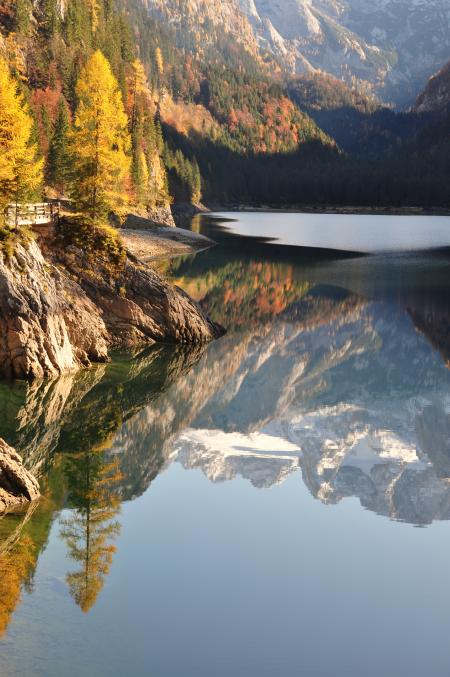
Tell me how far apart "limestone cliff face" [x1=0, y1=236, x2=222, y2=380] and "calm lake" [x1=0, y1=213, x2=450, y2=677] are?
1.26m

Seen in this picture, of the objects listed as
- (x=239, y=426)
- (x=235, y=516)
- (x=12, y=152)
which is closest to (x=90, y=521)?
(x=235, y=516)

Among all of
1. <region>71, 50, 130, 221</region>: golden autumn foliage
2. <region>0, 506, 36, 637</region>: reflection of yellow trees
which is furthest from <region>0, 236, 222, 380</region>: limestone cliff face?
<region>0, 506, 36, 637</region>: reflection of yellow trees

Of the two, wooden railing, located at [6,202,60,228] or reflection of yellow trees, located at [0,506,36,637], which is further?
wooden railing, located at [6,202,60,228]

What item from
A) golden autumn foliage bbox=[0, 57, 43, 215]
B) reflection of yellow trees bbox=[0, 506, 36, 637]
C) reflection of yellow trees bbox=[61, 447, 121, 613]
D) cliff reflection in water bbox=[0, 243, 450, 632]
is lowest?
cliff reflection in water bbox=[0, 243, 450, 632]

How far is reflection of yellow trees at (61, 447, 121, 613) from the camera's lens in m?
18.1

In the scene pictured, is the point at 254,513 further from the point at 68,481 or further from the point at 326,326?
the point at 326,326

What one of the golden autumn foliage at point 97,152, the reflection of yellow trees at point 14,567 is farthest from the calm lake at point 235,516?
the golden autumn foliage at point 97,152

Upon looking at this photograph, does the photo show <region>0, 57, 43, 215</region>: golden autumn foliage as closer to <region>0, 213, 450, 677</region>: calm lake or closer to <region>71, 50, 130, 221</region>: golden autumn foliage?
<region>71, 50, 130, 221</region>: golden autumn foliage

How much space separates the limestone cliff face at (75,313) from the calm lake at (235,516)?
1257 millimetres

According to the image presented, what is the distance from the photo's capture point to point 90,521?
2134 centimetres

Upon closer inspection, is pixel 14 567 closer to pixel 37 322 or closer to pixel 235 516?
pixel 235 516

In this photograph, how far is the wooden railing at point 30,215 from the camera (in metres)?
41.4

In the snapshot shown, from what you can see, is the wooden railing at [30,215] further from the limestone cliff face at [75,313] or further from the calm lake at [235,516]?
the calm lake at [235,516]

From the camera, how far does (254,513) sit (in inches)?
907
